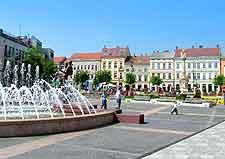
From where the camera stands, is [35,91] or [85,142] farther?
[35,91]

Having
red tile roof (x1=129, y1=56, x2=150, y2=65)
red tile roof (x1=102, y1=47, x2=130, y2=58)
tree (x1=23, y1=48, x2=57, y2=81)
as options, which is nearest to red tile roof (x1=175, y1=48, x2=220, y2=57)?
red tile roof (x1=129, y1=56, x2=150, y2=65)

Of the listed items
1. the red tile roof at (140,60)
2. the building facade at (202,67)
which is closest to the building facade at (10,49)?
the red tile roof at (140,60)

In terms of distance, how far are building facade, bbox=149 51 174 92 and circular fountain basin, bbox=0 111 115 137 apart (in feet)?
269

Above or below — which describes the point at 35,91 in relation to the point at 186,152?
above

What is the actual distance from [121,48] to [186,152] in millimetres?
95975

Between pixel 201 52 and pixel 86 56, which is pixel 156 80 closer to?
pixel 201 52

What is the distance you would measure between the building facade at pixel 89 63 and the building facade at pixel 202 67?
2608cm

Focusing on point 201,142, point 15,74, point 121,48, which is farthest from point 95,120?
point 121,48

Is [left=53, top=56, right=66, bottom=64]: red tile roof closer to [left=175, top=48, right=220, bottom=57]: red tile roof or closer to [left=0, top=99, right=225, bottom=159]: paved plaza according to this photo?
[left=175, top=48, right=220, bottom=57]: red tile roof

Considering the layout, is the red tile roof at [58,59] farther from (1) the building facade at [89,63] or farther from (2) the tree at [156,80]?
(2) the tree at [156,80]

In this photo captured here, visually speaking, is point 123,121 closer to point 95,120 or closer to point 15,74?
point 95,120

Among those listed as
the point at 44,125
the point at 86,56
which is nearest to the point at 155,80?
the point at 86,56

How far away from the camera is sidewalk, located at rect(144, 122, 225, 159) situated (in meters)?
8.09

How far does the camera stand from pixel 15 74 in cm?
5966
